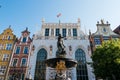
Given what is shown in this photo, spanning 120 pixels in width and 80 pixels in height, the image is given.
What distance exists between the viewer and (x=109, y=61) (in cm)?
2123

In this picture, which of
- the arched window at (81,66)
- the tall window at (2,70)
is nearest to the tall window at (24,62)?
the tall window at (2,70)

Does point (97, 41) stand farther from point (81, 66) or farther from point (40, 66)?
point (40, 66)

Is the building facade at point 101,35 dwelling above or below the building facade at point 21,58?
above

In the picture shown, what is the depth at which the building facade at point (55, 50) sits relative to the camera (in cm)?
2945

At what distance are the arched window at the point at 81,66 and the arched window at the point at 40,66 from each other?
728 cm

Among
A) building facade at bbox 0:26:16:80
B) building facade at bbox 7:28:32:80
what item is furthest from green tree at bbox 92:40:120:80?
building facade at bbox 0:26:16:80

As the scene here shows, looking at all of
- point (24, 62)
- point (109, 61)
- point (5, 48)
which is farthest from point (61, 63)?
point (5, 48)

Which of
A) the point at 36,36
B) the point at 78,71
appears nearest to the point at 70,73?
the point at 78,71

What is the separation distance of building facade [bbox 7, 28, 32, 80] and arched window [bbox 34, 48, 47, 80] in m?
2.23

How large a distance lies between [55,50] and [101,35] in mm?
11808

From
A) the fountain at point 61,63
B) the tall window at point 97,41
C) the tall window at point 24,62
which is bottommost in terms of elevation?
the fountain at point 61,63

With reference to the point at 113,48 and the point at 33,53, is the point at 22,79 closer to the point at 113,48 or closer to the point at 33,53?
the point at 33,53

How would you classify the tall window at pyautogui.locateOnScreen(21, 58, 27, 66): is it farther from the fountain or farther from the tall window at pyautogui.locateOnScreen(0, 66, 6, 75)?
the fountain

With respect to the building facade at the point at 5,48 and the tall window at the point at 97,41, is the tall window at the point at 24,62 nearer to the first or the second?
the building facade at the point at 5,48
